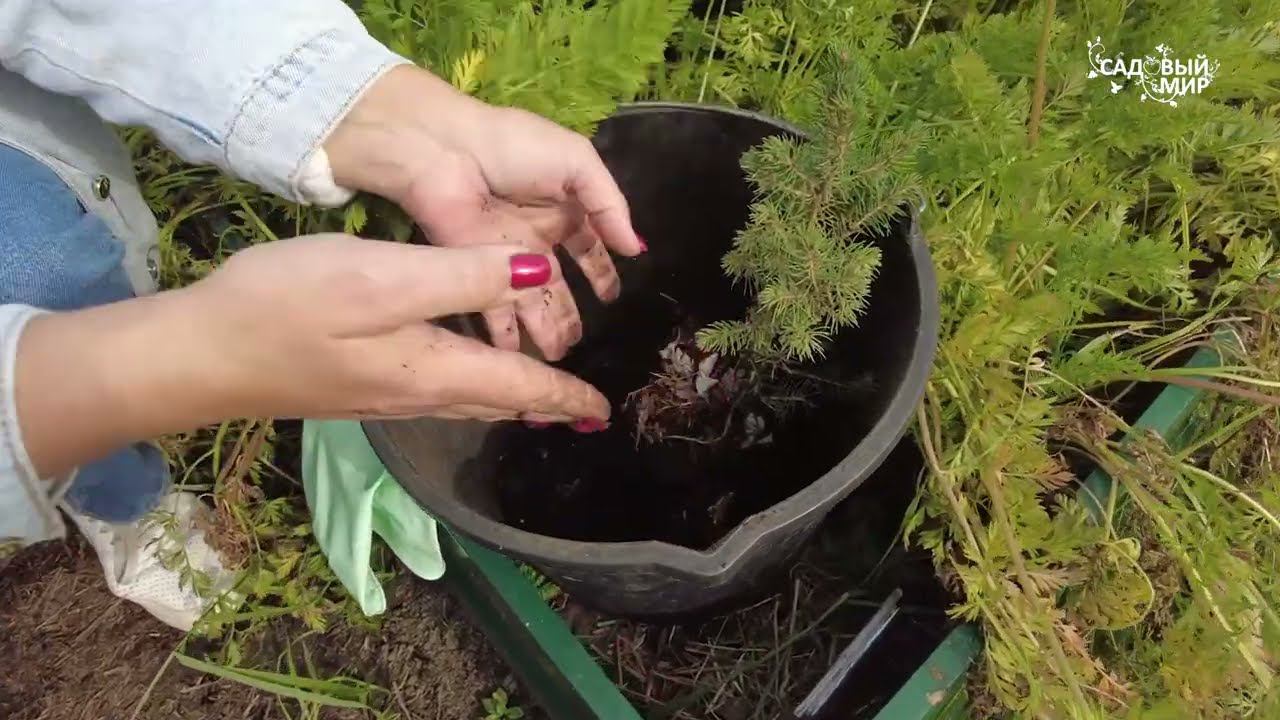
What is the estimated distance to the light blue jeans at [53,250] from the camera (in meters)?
0.80

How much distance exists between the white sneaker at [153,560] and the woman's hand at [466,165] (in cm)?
67

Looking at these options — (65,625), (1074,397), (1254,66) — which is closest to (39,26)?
(65,625)

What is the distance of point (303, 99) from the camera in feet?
2.33

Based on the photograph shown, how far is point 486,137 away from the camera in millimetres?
759

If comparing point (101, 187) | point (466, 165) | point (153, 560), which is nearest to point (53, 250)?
point (101, 187)

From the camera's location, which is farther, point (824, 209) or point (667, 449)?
point (667, 449)

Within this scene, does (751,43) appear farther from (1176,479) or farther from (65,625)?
(65,625)

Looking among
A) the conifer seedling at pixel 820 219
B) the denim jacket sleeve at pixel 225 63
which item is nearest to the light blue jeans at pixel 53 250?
the denim jacket sleeve at pixel 225 63

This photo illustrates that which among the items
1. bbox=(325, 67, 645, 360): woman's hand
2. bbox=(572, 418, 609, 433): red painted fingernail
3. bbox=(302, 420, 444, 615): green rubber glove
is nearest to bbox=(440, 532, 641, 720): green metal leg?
bbox=(302, 420, 444, 615): green rubber glove

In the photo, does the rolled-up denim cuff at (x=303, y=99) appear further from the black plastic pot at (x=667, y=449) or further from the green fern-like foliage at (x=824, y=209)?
the green fern-like foliage at (x=824, y=209)

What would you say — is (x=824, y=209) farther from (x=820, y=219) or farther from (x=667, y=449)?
(x=667, y=449)

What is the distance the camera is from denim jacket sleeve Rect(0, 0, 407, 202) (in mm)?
707

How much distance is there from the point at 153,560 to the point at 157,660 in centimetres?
18

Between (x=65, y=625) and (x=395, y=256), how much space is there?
110 centimetres
